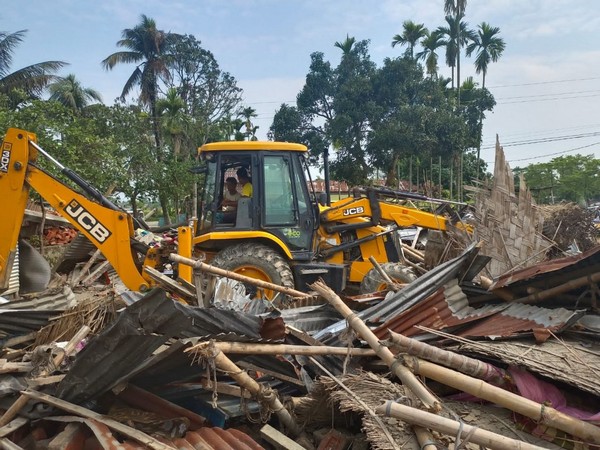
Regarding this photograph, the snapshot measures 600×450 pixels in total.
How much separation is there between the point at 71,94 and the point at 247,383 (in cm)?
2747

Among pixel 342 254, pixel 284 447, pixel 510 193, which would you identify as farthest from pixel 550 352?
pixel 342 254

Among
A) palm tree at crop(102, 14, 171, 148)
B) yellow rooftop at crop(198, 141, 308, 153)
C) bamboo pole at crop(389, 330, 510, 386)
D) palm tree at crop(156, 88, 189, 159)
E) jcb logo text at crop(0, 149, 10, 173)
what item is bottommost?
bamboo pole at crop(389, 330, 510, 386)

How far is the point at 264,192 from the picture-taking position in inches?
284

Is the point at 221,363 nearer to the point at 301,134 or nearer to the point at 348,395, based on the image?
the point at 348,395

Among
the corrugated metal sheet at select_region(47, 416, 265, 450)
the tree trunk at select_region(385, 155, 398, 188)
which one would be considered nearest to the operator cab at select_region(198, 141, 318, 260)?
the corrugated metal sheet at select_region(47, 416, 265, 450)

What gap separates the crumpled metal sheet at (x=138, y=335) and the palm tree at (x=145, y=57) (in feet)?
82.1

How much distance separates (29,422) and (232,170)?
4688 millimetres

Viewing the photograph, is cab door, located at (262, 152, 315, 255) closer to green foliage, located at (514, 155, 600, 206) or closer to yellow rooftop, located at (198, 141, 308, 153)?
yellow rooftop, located at (198, 141, 308, 153)

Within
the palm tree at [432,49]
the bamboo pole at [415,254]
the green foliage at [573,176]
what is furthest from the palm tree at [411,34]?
the bamboo pole at [415,254]

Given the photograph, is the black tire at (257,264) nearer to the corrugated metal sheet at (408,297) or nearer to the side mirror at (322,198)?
the side mirror at (322,198)

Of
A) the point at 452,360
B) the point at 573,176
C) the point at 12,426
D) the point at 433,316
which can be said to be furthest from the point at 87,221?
the point at 573,176

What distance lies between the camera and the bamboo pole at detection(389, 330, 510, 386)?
10.3 feet

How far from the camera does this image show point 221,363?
9.92ft

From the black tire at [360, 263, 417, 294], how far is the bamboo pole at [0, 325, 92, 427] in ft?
12.5
